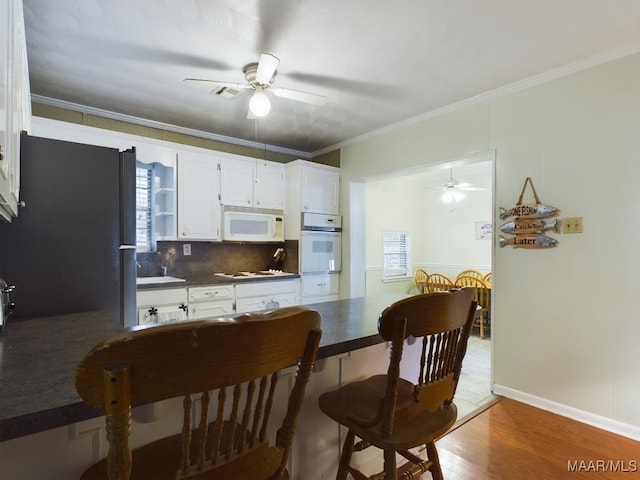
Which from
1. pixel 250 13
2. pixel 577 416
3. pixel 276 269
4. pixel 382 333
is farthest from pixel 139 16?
pixel 577 416

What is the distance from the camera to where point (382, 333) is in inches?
39.9

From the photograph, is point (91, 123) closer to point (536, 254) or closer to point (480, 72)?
point (480, 72)

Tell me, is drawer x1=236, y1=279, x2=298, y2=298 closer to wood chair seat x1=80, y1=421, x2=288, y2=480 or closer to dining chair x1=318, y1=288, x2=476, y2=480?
dining chair x1=318, y1=288, x2=476, y2=480

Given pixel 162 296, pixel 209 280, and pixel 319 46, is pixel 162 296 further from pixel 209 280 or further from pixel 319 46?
pixel 319 46

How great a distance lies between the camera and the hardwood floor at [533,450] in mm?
1876

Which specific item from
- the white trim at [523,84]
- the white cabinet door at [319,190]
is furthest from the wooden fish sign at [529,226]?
the white cabinet door at [319,190]

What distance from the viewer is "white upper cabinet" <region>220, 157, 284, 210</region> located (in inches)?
150

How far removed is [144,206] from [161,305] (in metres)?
1.11

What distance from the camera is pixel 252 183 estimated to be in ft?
13.1

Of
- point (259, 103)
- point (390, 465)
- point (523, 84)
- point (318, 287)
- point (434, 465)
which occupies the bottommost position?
point (434, 465)

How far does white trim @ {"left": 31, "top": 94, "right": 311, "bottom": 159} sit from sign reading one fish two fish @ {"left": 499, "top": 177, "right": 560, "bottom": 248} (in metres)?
2.86

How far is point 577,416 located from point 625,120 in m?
2.05

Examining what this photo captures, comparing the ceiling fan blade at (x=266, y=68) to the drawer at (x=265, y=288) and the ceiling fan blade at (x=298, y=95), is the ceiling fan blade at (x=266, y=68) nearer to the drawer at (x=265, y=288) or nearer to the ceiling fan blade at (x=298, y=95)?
the ceiling fan blade at (x=298, y=95)

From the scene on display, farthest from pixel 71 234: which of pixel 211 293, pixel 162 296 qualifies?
pixel 211 293
